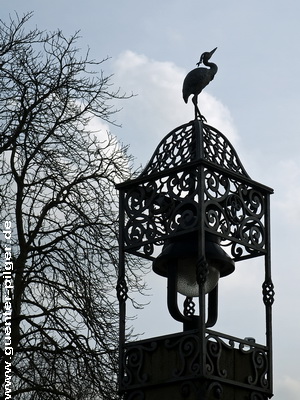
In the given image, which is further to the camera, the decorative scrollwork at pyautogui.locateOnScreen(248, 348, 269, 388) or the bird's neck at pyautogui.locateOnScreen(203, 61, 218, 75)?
the bird's neck at pyautogui.locateOnScreen(203, 61, 218, 75)

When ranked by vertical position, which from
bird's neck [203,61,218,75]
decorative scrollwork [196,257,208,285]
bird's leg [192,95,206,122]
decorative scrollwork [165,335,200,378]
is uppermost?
bird's neck [203,61,218,75]

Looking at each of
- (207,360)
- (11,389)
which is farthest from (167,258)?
(11,389)

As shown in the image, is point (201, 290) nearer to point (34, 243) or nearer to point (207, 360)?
point (207, 360)

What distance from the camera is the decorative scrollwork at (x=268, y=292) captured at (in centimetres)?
982

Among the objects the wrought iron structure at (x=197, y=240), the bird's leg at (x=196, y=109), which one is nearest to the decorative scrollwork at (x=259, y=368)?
the wrought iron structure at (x=197, y=240)

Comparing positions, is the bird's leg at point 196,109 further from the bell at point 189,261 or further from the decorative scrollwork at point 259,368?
the decorative scrollwork at point 259,368

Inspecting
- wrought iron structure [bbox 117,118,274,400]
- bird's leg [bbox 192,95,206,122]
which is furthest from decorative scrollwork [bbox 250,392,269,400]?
bird's leg [bbox 192,95,206,122]

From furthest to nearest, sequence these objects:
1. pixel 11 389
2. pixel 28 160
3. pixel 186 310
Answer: pixel 28 160 → pixel 11 389 → pixel 186 310

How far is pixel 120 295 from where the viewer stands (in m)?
9.95

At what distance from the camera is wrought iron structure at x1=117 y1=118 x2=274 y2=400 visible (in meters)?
8.94

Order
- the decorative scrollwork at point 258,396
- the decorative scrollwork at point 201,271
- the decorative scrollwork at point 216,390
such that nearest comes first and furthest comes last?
the decorative scrollwork at point 216,390
the decorative scrollwork at point 201,271
the decorative scrollwork at point 258,396

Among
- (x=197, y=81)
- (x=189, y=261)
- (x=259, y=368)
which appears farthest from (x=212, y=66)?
(x=259, y=368)

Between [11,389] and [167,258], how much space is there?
4.88 m

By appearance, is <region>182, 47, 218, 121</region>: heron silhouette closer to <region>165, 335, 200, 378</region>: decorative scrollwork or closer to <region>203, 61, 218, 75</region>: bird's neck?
<region>203, 61, 218, 75</region>: bird's neck
